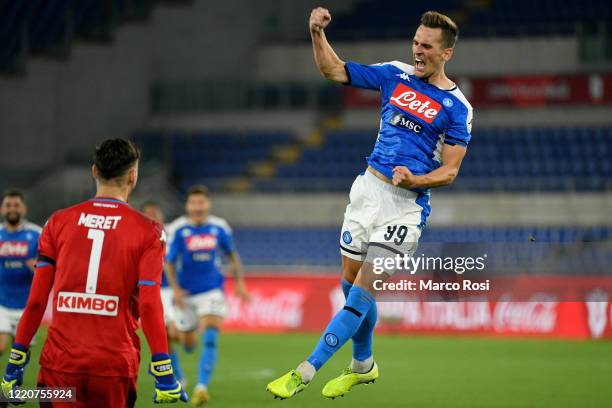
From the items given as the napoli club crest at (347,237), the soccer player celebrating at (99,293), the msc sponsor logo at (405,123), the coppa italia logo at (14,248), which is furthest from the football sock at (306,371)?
the coppa italia logo at (14,248)

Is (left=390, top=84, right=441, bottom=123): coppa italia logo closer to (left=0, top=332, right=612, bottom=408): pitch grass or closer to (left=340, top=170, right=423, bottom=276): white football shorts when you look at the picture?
(left=340, top=170, right=423, bottom=276): white football shorts

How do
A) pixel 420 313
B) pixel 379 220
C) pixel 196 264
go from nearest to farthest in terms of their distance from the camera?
pixel 379 220, pixel 196 264, pixel 420 313

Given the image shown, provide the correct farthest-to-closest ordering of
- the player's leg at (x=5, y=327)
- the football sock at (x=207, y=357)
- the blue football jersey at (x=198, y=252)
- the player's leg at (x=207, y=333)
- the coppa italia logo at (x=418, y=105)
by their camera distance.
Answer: the blue football jersey at (x=198, y=252) → the player's leg at (x=5, y=327) → the football sock at (x=207, y=357) → the player's leg at (x=207, y=333) → the coppa italia logo at (x=418, y=105)

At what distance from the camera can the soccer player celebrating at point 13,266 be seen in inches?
441

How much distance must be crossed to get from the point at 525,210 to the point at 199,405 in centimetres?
1519

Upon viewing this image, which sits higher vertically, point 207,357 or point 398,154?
point 398,154

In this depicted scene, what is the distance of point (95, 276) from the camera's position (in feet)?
17.2

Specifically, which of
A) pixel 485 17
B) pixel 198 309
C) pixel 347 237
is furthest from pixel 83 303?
pixel 485 17

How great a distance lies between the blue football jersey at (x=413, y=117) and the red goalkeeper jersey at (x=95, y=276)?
2198 mm

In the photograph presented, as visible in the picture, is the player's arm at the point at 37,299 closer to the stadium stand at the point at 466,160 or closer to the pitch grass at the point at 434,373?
the pitch grass at the point at 434,373

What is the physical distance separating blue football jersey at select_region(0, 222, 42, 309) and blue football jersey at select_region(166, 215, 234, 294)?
1758 mm

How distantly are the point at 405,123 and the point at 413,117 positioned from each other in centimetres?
7

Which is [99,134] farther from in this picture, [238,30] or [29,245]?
[29,245]

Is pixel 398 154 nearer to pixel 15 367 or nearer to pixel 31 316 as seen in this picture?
pixel 31 316
